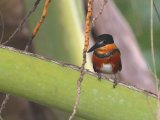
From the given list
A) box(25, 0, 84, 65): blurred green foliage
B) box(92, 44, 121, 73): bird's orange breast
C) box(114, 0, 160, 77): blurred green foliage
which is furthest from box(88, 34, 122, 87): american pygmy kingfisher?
box(114, 0, 160, 77): blurred green foliage

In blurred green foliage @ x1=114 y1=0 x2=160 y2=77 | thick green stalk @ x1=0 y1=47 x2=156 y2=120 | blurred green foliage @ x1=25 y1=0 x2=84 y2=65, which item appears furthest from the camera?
blurred green foliage @ x1=114 y1=0 x2=160 y2=77

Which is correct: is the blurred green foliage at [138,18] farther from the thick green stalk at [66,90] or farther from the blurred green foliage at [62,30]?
the thick green stalk at [66,90]

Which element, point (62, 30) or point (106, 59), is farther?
point (62, 30)

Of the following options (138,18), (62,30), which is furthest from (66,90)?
(138,18)

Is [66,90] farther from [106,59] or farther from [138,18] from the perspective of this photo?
[138,18]

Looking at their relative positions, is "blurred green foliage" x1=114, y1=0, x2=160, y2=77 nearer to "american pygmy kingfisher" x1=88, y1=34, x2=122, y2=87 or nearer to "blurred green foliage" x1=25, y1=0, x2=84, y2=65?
"blurred green foliage" x1=25, y1=0, x2=84, y2=65

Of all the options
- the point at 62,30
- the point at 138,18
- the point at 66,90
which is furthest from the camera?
the point at 138,18

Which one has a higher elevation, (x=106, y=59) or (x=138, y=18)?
(x=106, y=59)

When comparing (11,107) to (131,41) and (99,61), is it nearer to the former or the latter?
(131,41)

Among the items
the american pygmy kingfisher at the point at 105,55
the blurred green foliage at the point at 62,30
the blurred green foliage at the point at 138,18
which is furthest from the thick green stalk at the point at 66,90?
the blurred green foliage at the point at 138,18
